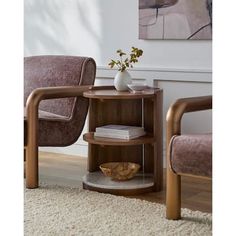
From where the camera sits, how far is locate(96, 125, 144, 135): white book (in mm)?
2863

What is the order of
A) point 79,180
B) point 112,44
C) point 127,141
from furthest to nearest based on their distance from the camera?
point 112,44 → point 79,180 → point 127,141

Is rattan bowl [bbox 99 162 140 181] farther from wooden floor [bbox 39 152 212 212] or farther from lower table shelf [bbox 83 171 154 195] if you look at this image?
wooden floor [bbox 39 152 212 212]

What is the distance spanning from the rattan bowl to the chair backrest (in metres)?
0.44

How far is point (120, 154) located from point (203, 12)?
103 cm

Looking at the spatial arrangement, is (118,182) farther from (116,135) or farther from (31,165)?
(31,165)

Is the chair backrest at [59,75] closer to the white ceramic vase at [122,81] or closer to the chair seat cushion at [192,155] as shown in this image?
the white ceramic vase at [122,81]

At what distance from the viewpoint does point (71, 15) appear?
386 cm

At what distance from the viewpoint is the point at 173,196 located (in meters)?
2.28

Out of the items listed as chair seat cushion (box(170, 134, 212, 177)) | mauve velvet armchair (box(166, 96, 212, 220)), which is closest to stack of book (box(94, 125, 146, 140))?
mauve velvet armchair (box(166, 96, 212, 220))

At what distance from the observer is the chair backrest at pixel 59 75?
3.26 meters

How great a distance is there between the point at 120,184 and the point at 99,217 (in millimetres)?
558

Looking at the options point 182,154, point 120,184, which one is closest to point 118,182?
point 120,184
